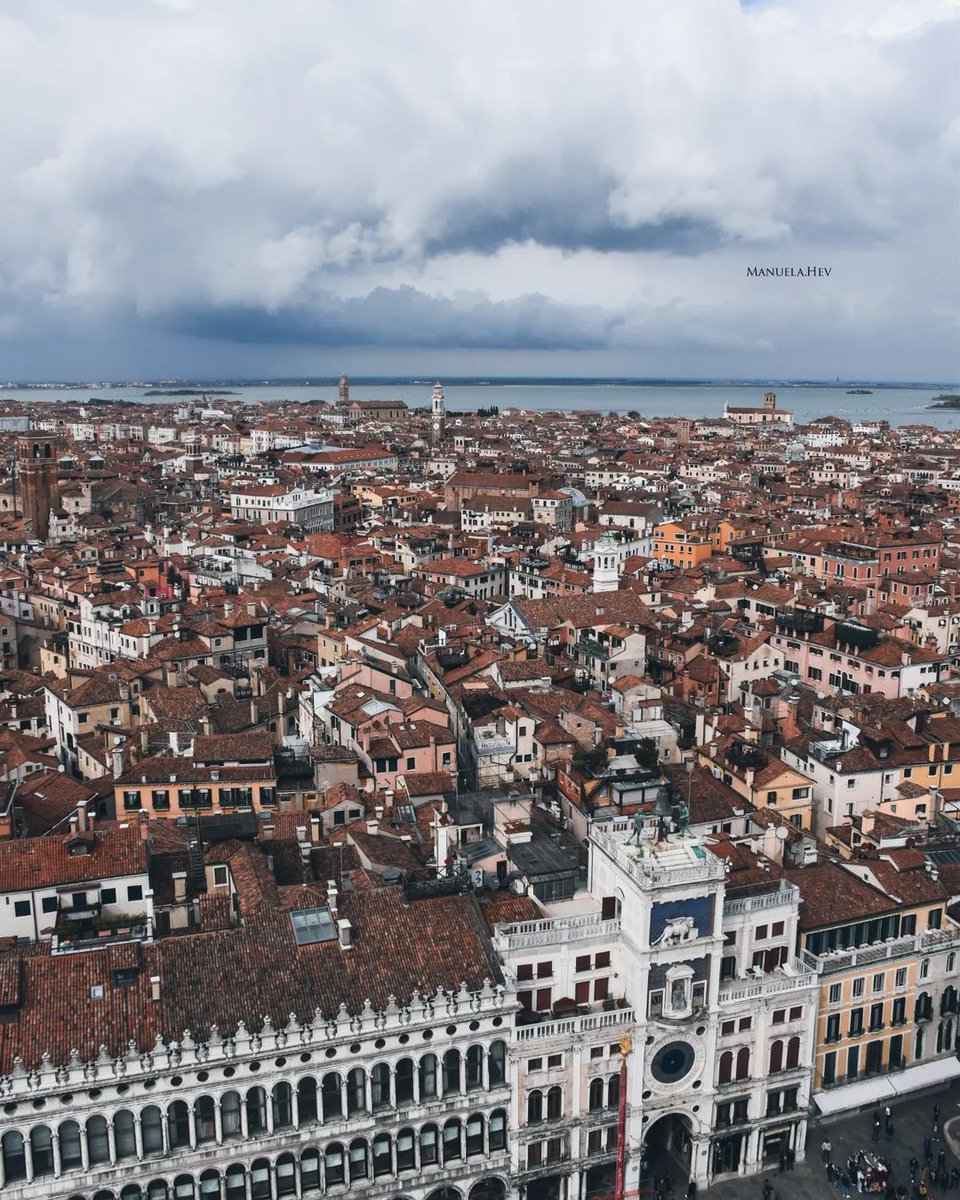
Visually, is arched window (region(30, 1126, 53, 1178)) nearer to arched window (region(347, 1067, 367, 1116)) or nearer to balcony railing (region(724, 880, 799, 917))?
arched window (region(347, 1067, 367, 1116))

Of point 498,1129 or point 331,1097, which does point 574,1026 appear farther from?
point 331,1097

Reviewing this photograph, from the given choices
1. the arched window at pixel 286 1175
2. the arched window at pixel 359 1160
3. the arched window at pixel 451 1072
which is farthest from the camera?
the arched window at pixel 451 1072

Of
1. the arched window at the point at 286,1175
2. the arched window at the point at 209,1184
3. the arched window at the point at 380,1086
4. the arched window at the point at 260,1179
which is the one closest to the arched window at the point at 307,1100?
the arched window at the point at 286,1175

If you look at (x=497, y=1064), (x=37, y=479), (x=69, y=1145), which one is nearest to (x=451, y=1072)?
(x=497, y=1064)

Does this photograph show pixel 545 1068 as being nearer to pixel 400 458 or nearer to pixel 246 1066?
pixel 246 1066

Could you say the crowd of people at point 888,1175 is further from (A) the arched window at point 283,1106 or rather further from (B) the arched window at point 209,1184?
(B) the arched window at point 209,1184
